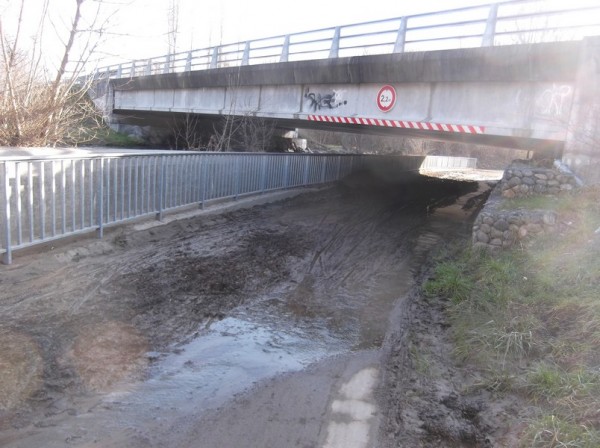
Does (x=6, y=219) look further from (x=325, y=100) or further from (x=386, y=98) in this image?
(x=325, y=100)

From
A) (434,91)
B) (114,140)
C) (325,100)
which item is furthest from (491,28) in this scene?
(114,140)

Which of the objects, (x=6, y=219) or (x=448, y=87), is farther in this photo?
(x=448, y=87)

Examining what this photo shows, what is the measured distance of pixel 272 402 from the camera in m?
4.14

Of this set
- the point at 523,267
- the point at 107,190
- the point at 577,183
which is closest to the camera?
the point at 523,267

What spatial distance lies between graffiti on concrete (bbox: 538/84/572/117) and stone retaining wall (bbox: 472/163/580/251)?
59.0 inches

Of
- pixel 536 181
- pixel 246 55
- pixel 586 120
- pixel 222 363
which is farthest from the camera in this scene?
pixel 246 55

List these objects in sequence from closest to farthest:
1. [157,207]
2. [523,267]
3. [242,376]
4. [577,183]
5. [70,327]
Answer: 1. [242,376]
2. [70,327]
3. [523,267]
4. [577,183]
5. [157,207]

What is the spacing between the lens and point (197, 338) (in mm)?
5281

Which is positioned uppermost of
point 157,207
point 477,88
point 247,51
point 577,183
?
point 247,51

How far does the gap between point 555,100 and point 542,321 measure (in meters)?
7.21

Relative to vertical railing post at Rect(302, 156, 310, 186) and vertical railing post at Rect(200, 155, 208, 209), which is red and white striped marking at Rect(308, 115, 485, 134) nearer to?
vertical railing post at Rect(302, 156, 310, 186)

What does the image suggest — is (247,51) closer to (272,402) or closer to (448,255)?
(448,255)

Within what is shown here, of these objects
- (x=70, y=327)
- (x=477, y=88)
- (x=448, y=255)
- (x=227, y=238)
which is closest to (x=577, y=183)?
(x=448, y=255)

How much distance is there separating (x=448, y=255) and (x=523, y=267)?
232 centimetres
